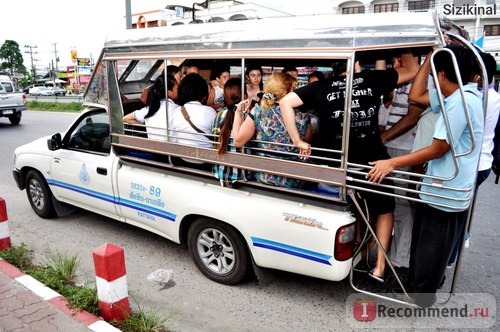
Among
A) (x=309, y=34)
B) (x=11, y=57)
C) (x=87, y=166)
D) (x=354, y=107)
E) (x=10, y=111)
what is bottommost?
(x=87, y=166)

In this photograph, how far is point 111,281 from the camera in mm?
2924

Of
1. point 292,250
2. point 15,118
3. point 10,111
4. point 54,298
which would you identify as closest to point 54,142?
point 54,298

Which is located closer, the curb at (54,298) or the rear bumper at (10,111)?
the curb at (54,298)

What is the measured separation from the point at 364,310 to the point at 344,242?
76 centimetres

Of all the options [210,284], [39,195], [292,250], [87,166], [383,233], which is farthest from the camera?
[39,195]

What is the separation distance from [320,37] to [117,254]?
2008mm

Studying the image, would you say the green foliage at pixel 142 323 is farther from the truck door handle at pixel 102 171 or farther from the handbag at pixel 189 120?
the truck door handle at pixel 102 171

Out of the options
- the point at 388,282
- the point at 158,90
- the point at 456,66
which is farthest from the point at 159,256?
the point at 456,66

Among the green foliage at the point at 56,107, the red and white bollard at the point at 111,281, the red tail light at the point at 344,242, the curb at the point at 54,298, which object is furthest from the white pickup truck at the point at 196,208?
the green foliage at the point at 56,107

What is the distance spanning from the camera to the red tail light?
284 cm

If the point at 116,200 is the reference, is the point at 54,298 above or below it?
below

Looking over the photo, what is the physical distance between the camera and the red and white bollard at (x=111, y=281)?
113 inches

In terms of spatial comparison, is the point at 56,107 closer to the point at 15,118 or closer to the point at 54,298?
the point at 15,118

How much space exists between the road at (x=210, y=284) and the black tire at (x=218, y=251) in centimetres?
12
